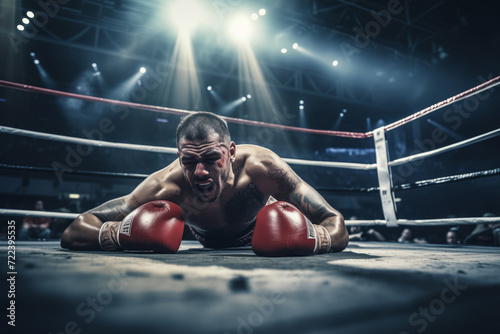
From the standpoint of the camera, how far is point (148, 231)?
4.63ft

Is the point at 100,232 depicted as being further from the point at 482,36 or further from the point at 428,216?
the point at 428,216

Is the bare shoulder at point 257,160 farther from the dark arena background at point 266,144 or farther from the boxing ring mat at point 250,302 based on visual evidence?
the boxing ring mat at point 250,302

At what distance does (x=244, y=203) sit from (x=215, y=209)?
0.20 m

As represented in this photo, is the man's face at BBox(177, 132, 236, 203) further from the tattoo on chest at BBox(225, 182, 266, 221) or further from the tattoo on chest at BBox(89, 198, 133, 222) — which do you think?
the tattoo on chest at BBox(89, 198, 133, 222)

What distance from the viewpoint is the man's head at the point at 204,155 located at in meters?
1.64

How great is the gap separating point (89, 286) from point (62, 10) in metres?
7.62

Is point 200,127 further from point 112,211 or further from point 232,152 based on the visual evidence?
point 112,211

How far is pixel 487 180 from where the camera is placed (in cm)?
1007

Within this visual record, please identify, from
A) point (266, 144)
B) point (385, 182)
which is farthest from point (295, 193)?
point (266, 144)

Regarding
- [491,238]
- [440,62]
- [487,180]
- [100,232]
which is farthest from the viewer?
[487,180]

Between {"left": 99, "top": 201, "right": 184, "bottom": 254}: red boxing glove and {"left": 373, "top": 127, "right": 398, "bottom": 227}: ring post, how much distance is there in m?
1.75

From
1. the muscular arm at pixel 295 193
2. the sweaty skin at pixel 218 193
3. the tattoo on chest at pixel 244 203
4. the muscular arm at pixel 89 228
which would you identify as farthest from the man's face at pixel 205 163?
the muscular arm at pixel 89 228

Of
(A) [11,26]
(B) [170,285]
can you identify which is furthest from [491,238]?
(A) [11,26]

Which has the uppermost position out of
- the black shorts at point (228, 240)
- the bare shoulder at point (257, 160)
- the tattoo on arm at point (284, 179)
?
the bare shoulder at point (257, 160)
